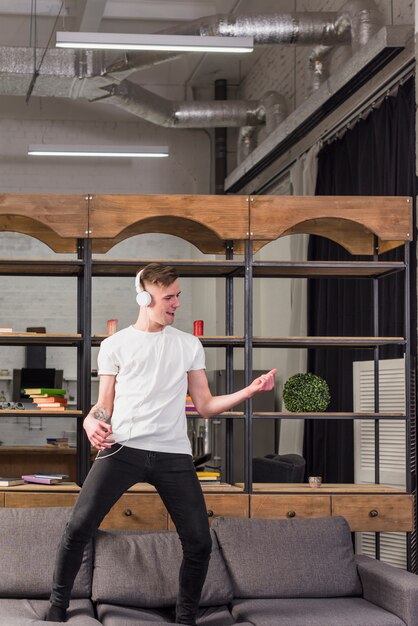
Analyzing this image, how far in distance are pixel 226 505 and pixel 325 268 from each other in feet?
4.70

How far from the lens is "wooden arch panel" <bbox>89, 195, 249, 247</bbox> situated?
5102 millimetres

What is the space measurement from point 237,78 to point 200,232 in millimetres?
6839

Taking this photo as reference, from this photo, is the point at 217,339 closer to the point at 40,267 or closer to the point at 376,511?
the point at 40,267

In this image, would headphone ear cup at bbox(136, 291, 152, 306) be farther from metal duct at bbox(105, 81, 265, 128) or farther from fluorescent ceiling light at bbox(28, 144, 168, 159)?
metal duct at bbox(105, 81, 265, 128)

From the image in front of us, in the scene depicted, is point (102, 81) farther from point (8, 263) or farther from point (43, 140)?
point (8, 263)

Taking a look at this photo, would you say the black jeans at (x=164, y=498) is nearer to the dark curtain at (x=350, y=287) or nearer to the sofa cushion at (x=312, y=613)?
the sofa cushion at (x=312, y=613)

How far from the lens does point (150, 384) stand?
4.04 meters

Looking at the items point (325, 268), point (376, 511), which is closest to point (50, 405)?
point (325, 268)

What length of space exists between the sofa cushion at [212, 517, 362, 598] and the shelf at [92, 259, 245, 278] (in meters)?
1.38

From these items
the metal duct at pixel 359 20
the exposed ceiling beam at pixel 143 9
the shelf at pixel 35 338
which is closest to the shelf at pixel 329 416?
the shelf at pixel 35 338

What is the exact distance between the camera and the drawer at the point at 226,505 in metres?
4.97

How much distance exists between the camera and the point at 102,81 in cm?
910

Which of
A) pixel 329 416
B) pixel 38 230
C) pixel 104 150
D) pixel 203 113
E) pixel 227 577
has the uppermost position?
pixel 203 113

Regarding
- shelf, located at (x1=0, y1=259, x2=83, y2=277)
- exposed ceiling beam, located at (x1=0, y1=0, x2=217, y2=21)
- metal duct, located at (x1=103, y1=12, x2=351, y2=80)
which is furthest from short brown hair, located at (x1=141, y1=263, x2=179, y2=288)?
exposed ceiling beam, located at (x1=0, y1=0, x2=217, y2=21)
